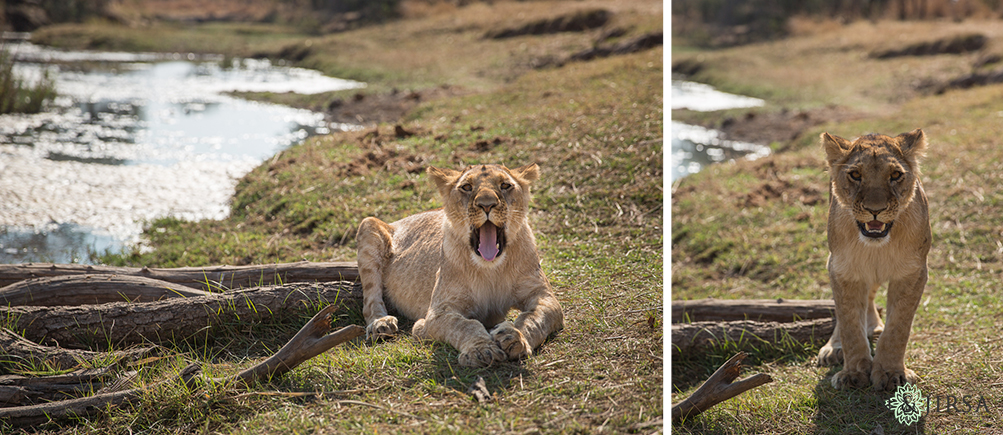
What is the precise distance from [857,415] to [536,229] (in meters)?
2.21

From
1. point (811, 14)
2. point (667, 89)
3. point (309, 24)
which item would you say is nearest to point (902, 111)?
point (309, 24)

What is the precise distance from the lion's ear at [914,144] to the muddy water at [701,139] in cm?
904

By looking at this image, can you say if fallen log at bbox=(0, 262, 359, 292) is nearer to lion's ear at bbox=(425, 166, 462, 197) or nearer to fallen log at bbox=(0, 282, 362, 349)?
fallen log at bbox=(0, 282, 362, 349)

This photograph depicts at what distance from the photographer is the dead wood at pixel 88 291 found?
14.6ft

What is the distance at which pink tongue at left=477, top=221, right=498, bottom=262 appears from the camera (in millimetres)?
3459

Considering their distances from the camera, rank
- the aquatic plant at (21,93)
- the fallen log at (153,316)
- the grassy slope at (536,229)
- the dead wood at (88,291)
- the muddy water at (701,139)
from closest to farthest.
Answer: the grassy slope at (536,229) → the fallen log at (153,316) → the dead wood at (88,291) → the aquatic plant at (21,93) → the muddy water at (701,139)

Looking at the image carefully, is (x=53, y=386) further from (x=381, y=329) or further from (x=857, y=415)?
(x=857, y=415)

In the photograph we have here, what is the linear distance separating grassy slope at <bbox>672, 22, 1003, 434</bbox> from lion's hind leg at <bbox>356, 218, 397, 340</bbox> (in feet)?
5.70

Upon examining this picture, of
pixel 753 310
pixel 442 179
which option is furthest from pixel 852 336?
pixel 442 179

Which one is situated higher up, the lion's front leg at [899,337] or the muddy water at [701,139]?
the lion's front leg at [899,337]

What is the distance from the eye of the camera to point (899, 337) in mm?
3949

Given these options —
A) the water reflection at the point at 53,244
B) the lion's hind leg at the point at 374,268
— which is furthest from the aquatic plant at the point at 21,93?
the lion's hind leg at the point at 374,268

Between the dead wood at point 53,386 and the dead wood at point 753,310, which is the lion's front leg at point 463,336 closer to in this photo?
the dead wood at point 53,386

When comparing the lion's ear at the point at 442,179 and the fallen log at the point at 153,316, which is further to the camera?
the fallen log at the point at 153,316
